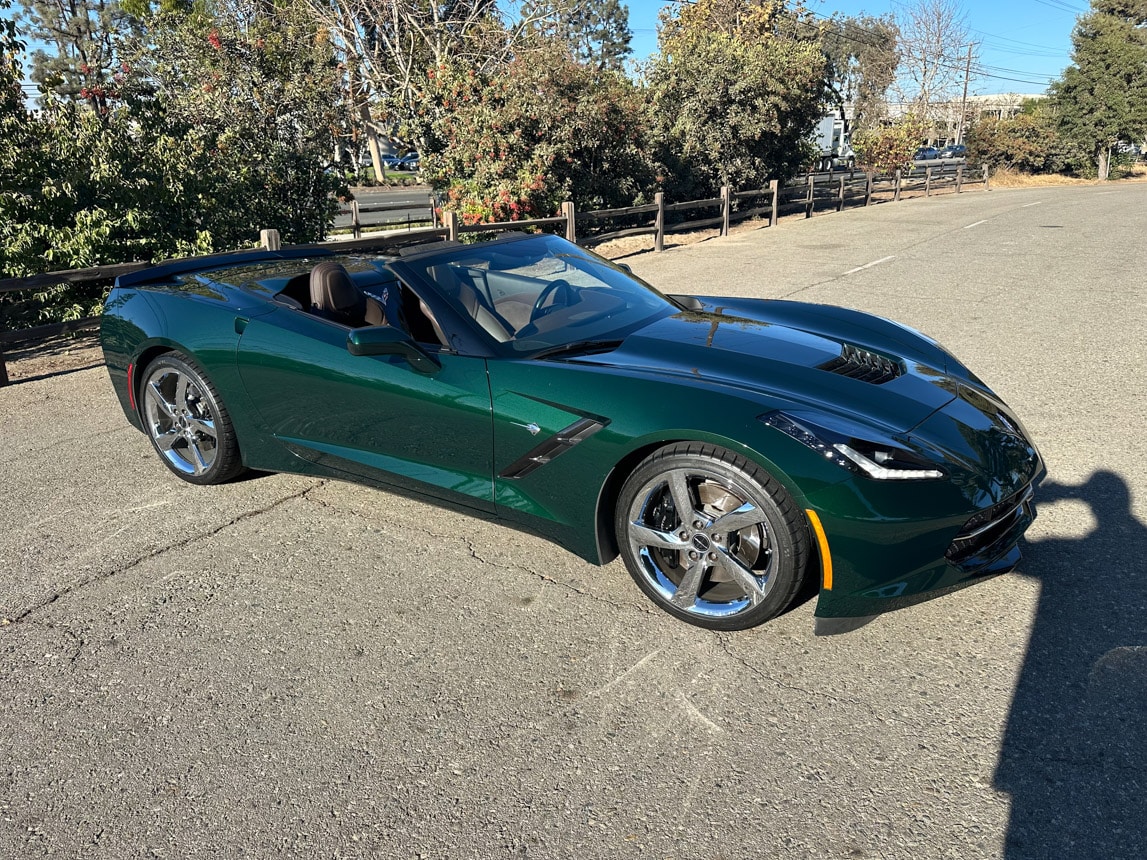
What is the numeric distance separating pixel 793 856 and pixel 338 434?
2.54 m

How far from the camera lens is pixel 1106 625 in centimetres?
291

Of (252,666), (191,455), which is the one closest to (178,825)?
(252,666)

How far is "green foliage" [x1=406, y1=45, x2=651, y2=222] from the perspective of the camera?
50.1ft

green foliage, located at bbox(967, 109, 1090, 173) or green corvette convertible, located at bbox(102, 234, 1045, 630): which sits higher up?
green foliage, located at bbox(967, 109, 1090, 173)

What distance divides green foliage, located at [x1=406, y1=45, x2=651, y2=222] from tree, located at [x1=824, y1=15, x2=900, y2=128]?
4215 centimetres

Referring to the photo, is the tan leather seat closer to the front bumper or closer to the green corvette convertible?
the green corvette convertible

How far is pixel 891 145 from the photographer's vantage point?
3105 centimetres

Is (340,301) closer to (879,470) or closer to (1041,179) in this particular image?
(879,470)

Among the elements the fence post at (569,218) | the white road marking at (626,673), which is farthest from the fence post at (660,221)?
the white road marking at (626,673)

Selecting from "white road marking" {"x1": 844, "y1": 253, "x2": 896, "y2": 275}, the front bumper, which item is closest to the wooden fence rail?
"white road marking" {"x1": 844, "y1": 253, "x2": 896, "y2": 275}

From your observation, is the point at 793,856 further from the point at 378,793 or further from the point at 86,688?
the point at 86,688

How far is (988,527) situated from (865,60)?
203 ft

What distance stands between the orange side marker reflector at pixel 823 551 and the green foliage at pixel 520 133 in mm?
13263

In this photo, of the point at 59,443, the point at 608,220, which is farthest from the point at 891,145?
the point at 59,443
